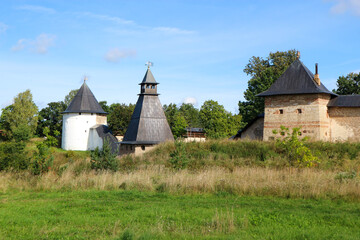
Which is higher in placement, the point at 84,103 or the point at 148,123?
the point at 84,103

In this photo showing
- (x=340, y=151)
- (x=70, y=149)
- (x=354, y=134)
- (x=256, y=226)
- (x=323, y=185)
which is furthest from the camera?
(x=70, y=149)

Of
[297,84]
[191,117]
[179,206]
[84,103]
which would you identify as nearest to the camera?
[179,206]

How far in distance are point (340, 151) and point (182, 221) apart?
1420cm

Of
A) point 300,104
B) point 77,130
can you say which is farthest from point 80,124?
point 300,104

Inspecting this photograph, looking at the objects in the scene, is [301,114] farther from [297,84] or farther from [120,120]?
[120,120]

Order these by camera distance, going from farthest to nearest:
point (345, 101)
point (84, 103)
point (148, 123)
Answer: point (84, 103)
point (148, 123)
point (345, 101)

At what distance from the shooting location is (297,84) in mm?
24062

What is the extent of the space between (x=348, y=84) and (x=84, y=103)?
31.4 metres

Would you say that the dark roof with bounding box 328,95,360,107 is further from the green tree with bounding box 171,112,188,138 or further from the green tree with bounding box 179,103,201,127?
the green tree with bounding box 179,103,201,127

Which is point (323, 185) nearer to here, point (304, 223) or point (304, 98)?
point (304, 223)

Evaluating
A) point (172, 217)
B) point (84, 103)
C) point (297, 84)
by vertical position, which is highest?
point (84, 103)

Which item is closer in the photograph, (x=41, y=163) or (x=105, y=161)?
(x=41, y=163)

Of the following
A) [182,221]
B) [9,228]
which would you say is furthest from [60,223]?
[182,221]

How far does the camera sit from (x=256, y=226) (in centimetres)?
707
